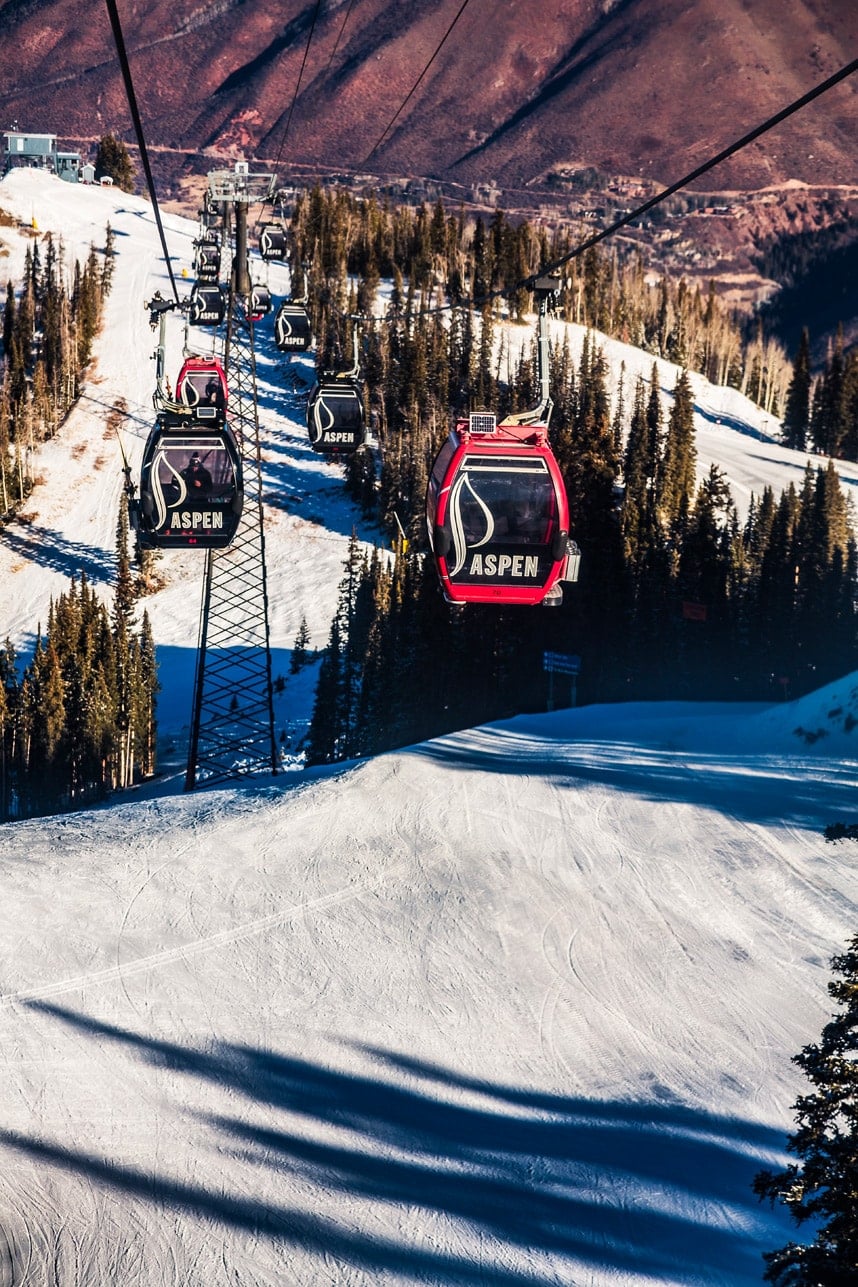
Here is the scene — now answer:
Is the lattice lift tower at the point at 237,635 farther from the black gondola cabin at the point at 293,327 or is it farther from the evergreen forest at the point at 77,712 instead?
the evergreen forest at the point at 77,712

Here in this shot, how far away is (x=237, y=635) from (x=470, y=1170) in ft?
135

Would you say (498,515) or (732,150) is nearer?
(732,150)

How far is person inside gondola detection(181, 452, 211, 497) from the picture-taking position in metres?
22.2

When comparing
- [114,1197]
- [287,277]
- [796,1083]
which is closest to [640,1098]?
[796,1083]

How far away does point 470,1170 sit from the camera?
2131 centimetres

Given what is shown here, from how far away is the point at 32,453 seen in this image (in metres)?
101

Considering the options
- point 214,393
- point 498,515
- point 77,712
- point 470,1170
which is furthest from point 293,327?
point 470,1170

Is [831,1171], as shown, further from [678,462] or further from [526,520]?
[678,462]

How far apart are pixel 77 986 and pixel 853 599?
50.8m

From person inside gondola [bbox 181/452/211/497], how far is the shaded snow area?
9696 millimetres

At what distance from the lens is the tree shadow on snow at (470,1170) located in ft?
63.8

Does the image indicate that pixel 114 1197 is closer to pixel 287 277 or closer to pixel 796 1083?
pixel 796 1083

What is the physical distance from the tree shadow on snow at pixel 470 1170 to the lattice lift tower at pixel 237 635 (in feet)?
33.0

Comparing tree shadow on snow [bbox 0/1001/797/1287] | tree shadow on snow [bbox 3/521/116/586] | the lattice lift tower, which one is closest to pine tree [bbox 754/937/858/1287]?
tree shadow on snow [bbox 0/1001/797/1287]
